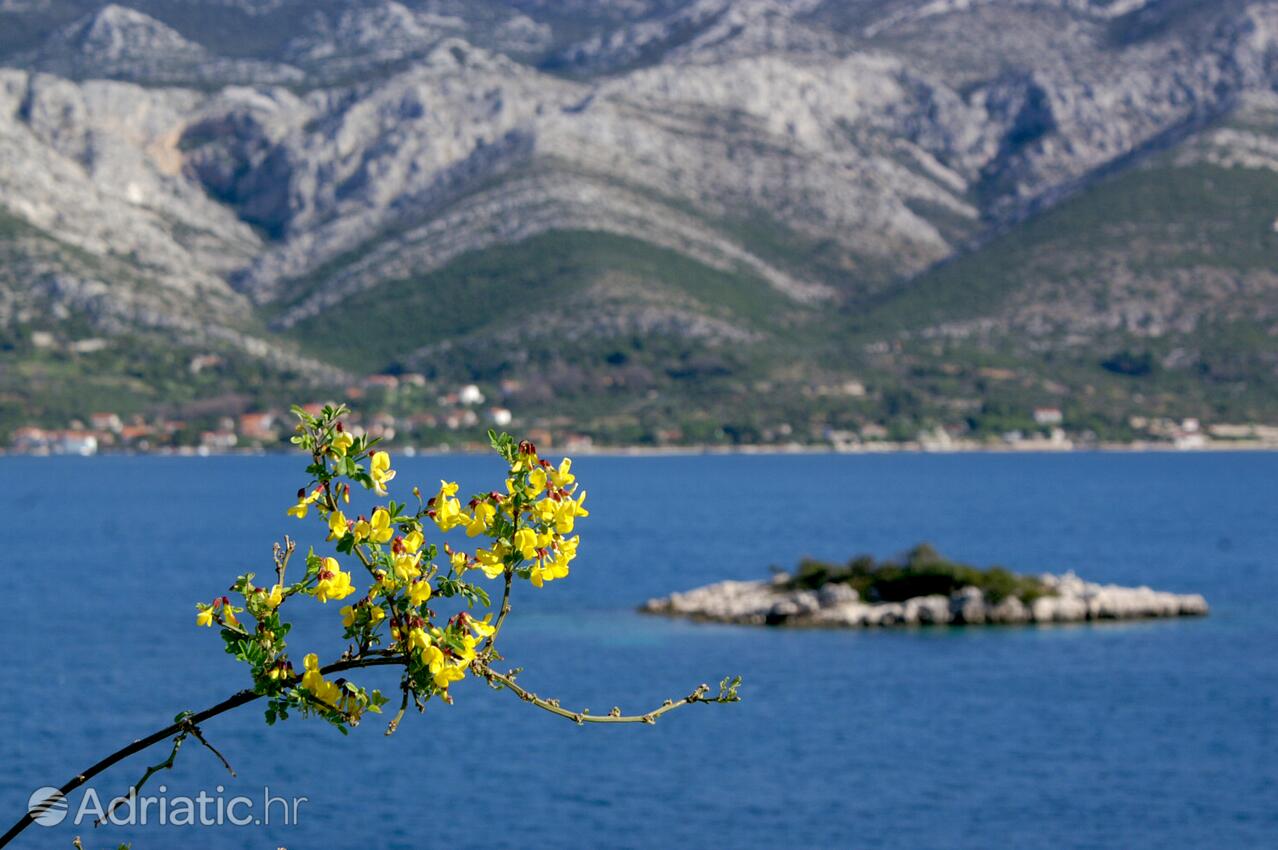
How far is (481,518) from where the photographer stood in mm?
A: 6215

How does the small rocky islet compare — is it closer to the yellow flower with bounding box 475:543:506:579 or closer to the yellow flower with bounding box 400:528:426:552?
the yellow flower with bounding box 475:543:506:579

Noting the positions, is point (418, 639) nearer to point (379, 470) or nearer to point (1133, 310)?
point (379, 470)

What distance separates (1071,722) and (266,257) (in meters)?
151

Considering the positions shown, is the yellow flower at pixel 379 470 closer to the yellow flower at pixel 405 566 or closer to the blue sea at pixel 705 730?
the yellow flower at pixel 405 566

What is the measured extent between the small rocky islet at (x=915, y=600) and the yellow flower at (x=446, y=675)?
137 feet

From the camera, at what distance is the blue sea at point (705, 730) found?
1053 inches

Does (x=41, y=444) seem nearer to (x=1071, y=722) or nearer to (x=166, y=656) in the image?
(x=166, y=656)

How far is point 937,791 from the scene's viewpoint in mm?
28938

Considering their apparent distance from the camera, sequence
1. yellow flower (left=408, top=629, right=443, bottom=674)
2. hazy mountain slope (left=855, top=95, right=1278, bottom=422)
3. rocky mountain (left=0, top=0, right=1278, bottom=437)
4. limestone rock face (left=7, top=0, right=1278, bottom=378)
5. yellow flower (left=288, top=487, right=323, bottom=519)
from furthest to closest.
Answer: limestone rock face (left=7, top=0, right=1278, bottom=378) < hazy mountain slope (left=855, top=95, right=1278, bottom=422) < rocky mountain (left=0, top=0, right=1278, bottom=437) < yellow flower (left=288, top=487, right=323, bottom=519) < yellow flower (left=408, top=629, right=443, bottom=674)

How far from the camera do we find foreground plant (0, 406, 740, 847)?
6.02 m

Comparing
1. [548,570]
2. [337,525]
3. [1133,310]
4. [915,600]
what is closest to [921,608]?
[915,600]

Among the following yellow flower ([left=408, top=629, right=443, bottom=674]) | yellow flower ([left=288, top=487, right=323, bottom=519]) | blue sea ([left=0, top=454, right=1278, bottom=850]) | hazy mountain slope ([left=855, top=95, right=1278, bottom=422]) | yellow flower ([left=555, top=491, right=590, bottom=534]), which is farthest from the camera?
hazy mountain slope ([left=855, top=95, right=1278, bottom=422])

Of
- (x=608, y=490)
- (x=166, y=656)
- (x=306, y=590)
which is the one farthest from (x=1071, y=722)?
(x=608, y=490)

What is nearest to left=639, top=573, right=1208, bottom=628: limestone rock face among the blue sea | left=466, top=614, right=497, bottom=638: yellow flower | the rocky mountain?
the blue sea
